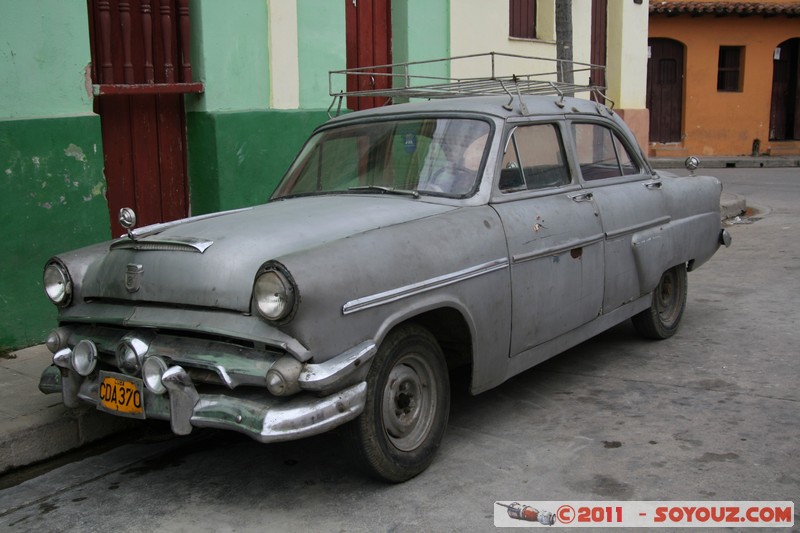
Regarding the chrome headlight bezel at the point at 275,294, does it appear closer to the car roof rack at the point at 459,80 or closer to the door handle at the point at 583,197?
the car roof rack at the point at 459,80

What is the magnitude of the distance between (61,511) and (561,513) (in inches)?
84.9

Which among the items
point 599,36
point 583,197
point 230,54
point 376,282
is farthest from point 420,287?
point 599,36

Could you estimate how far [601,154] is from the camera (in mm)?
5617

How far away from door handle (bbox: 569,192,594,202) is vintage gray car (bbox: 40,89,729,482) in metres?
0.01

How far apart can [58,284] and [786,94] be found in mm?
24347

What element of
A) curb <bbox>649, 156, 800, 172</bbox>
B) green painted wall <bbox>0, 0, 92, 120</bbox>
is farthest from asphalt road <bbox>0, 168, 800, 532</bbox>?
curb <bbox>649, 156, 800, 172</bbox>

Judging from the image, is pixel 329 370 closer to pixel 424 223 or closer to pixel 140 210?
pixel 424 223

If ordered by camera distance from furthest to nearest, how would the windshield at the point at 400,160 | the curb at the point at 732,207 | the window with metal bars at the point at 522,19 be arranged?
1. the curb at the point at 732,207
2. the window with metal bars at the point at 522,19
3. the windshield at the point at 400,160

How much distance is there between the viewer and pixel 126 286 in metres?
3.94

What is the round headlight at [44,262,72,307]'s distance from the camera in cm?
424

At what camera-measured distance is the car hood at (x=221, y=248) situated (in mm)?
3674

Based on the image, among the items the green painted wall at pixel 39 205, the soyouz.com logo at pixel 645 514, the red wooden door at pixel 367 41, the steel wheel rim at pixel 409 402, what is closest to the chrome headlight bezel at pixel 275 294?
the steel wheel rim at pixel 409 402

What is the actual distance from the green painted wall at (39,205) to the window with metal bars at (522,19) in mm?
6920

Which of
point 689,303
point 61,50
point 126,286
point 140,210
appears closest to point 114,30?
point 61,50
